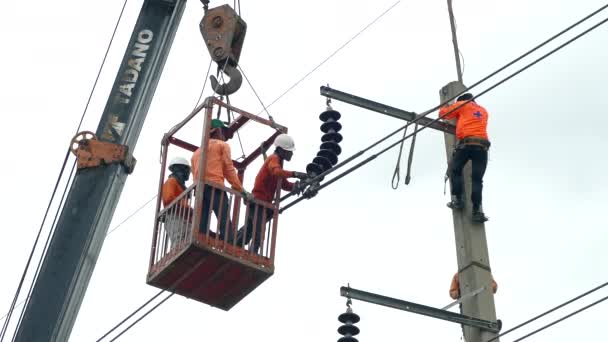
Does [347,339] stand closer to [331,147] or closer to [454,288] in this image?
[454,288]

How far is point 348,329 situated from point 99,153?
12.1 ft

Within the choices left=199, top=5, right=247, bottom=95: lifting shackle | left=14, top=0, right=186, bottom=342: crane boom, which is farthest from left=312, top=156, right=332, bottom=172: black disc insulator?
left=14, top=0, right=186, bottom=342: crane boom

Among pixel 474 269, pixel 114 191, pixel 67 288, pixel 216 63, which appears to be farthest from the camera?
pixel 216 63

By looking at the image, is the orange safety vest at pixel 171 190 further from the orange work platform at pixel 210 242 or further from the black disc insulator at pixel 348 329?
the black disc insulator at pixel 348 329

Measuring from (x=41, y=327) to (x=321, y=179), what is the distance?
2.98m

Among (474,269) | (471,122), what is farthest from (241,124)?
(474,269)

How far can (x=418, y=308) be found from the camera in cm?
1173

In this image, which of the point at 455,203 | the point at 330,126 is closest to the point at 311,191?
the point at 330,126

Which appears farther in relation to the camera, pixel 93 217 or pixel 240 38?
pixel 240 38

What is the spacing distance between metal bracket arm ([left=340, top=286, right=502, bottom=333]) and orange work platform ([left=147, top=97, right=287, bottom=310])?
1.82m

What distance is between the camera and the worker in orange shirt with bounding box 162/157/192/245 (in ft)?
43.8

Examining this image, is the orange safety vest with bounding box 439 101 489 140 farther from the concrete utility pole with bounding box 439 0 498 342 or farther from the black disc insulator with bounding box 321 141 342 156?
the black disc insulator with bounding box 321 141 342 156

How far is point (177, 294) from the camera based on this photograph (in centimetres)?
1395

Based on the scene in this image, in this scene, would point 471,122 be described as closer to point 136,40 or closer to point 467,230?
point 467,230
